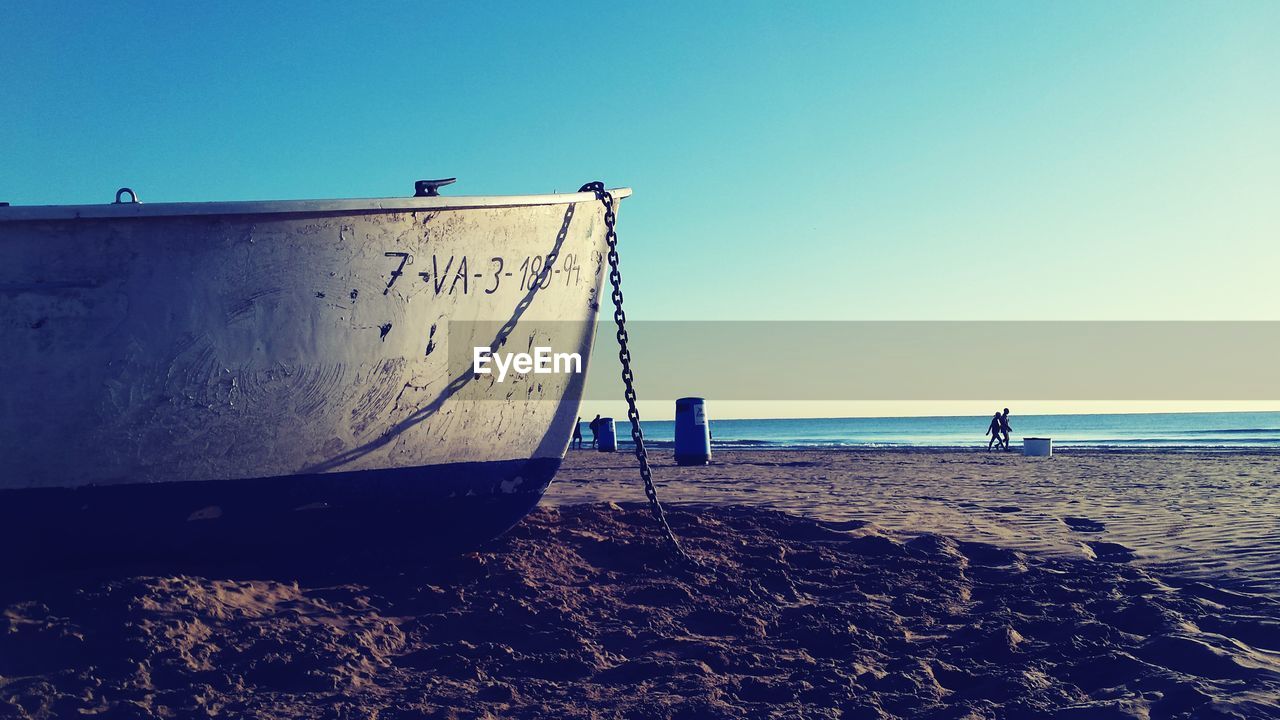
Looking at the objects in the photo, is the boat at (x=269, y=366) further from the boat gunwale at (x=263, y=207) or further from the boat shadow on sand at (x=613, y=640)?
the boat shadow on sand at (x=613, y=640)

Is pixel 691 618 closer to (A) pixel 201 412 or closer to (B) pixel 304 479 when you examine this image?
(B) pixel 304 479

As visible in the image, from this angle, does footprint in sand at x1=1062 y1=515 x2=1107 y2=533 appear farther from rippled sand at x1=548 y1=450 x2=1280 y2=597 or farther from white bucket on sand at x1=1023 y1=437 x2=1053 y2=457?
white bucket on sand at x1=1023 y1=437 x2=1053 y2=457

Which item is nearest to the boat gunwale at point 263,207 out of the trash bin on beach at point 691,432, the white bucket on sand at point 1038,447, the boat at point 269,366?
the boat at point 269,366

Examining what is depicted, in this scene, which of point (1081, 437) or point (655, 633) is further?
point (1081, 437)

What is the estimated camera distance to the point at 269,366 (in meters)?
3.44

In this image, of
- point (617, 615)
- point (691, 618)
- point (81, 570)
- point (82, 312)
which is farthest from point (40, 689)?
point (691, 618)

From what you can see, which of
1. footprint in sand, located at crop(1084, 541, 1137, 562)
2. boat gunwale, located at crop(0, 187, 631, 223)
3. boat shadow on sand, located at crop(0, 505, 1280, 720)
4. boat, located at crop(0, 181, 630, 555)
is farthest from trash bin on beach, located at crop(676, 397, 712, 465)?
boat gunwale, located at crop(0, 187, 631, 223)

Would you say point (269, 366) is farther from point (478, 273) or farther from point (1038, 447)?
point (1038, 447)

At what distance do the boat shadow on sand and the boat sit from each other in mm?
248

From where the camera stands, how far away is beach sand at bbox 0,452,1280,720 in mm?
2861

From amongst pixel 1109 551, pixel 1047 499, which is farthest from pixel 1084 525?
pixel 1047 499

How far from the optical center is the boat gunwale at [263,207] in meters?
3.13

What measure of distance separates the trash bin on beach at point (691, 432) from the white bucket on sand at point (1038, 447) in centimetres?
860

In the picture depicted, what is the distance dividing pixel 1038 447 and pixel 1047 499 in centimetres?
1086
